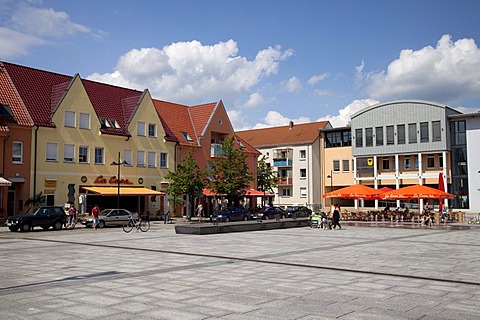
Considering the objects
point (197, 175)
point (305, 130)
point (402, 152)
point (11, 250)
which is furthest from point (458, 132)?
point (11, 250)

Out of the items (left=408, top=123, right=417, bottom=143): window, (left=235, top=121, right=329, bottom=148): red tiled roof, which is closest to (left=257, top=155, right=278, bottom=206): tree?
(left=235, top=121, right=329, bottom=148): red tiled roof

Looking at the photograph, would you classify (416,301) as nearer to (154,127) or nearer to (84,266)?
(84,266)

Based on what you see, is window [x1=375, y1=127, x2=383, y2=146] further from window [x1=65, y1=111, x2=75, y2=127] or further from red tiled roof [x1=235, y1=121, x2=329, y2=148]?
window [x1=65, y1=111, x2=75, y2=127]

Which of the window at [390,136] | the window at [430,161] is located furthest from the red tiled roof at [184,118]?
the window at [430,161]

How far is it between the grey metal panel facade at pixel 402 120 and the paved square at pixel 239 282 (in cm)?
4848

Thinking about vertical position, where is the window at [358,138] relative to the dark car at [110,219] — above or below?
above

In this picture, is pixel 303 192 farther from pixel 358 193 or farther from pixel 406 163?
pixel 358 193

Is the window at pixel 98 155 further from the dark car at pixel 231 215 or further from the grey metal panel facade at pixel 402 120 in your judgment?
the grey metal panel facade at pixel 402 120

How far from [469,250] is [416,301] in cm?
1152

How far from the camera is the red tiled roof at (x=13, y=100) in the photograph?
39969mm

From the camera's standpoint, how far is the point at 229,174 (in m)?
51.8

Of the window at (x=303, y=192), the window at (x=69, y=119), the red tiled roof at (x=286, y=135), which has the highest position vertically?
the red tiled roof at (x=286, y=135)

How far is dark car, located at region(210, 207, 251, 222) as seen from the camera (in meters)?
46.2

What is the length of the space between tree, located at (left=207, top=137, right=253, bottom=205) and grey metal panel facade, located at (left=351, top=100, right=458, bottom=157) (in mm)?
26210
